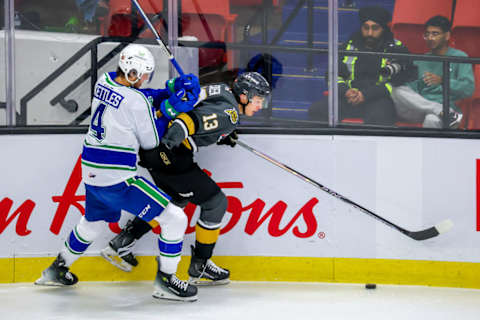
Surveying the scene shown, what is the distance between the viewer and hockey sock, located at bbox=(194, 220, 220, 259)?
379 cm

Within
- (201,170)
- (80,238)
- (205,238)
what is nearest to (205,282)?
(205,238)

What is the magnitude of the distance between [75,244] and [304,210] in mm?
1222

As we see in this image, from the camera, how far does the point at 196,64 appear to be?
4074 mm

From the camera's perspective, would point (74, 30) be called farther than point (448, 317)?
Yes

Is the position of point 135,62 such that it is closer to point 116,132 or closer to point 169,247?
point 116,132

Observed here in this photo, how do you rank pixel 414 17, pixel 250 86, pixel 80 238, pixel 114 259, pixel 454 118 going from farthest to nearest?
1. pixel 414 17
2. pixel 454 118
3. pixel 114 259
4. pixel 250 86
5. pixel 80 238

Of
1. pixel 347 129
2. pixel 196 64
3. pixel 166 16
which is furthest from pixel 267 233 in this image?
pixel 166 16

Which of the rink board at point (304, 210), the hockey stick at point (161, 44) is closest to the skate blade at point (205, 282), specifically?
the rink board at point (304, 210)

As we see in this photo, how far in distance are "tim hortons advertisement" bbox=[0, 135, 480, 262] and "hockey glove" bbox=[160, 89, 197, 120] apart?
0.42 metres

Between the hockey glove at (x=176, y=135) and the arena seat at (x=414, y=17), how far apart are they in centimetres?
140

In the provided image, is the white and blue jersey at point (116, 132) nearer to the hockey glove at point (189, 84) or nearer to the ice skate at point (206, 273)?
the hockey glove at point (189, 84)

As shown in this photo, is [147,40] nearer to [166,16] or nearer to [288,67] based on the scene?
[166,16]

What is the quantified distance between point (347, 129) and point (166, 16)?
117 centimetres

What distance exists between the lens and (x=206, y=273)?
12.7ft
